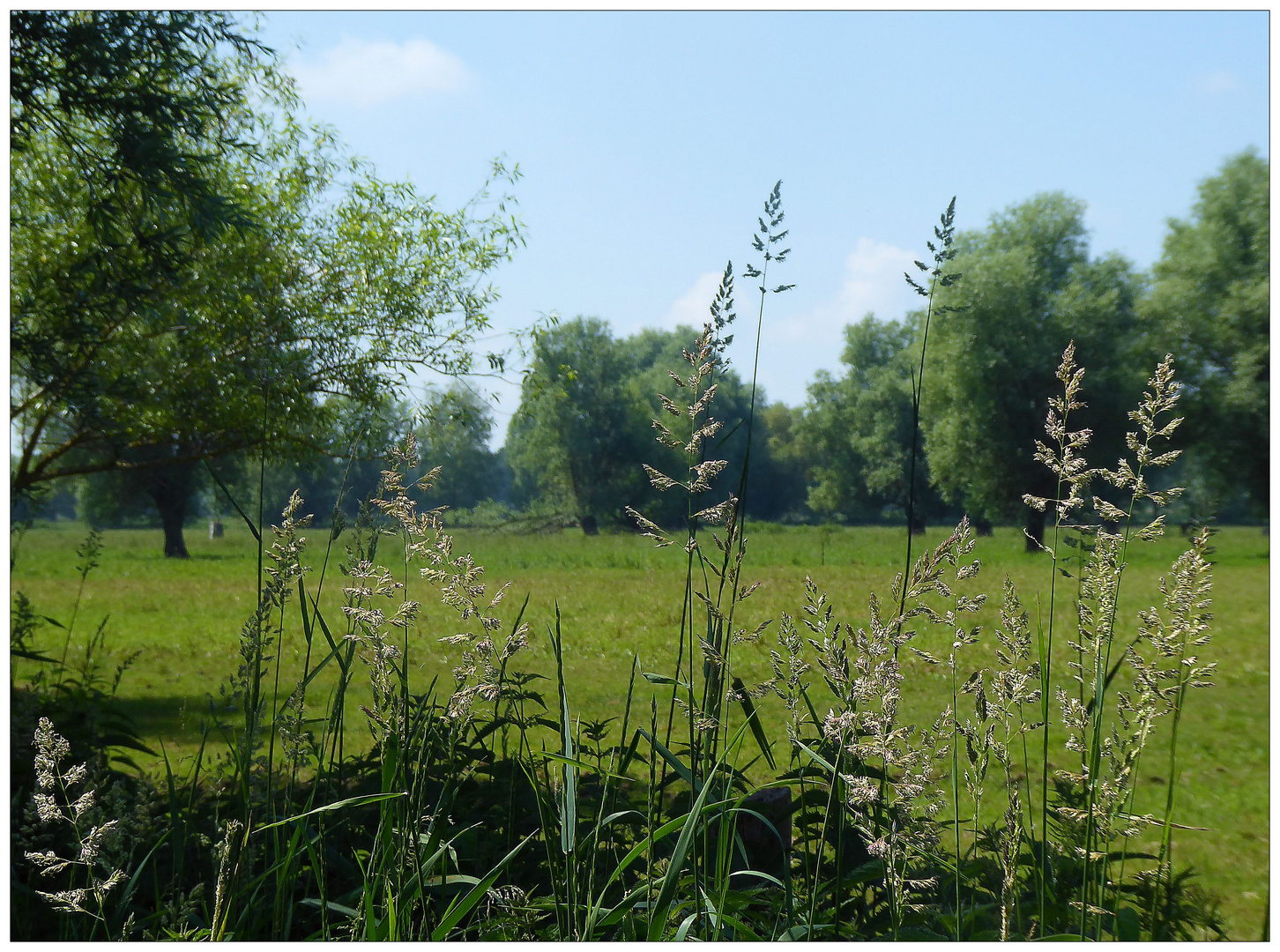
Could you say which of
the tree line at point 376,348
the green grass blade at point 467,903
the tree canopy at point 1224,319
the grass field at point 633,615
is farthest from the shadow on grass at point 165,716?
the tree canopy at point 1224,319

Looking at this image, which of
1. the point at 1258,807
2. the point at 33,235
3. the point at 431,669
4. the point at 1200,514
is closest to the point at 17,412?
the point at 33,235

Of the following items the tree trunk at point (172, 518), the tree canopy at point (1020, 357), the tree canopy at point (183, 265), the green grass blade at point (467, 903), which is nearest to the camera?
the green grass blade at point (467, 903)

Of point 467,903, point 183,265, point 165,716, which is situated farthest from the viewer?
point 165,716

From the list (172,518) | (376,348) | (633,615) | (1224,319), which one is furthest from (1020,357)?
(172,518)

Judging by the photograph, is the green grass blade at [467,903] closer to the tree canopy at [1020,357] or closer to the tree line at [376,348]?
the tree line at [376,348]

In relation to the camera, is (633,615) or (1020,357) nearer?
(633,615)

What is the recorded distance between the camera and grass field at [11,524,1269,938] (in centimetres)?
→ 477

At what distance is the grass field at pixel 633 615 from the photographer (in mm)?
4766

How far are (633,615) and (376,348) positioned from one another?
13.4ft

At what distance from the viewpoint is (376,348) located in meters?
8.68

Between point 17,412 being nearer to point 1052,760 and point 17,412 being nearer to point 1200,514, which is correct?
point 1200,514

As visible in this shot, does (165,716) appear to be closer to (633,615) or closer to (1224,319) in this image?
(633,615)

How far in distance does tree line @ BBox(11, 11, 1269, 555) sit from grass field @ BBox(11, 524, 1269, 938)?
2.24ft

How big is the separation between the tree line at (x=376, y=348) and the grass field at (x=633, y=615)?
26.9 inches
